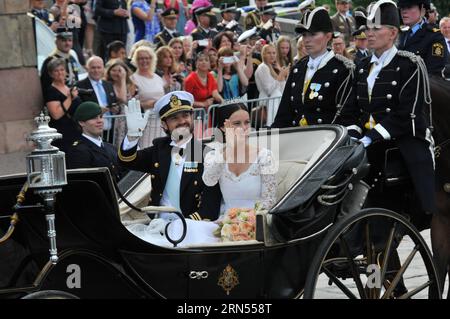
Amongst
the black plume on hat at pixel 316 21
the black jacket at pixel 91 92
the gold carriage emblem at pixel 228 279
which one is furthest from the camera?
the black jacket at pixel 91 92

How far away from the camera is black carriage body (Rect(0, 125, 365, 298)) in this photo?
5.15m

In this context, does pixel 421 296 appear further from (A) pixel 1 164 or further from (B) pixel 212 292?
(A) pixel 1 164

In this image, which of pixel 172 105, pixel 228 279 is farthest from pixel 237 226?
pixel 172 105

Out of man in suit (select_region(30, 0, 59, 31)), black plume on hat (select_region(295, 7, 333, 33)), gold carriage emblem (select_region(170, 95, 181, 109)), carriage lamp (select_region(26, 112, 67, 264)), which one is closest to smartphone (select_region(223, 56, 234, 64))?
man in suit (select_region(30, 0, 59, 31))

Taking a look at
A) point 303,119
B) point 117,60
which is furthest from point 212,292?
point 117,60

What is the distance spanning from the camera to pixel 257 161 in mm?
6266

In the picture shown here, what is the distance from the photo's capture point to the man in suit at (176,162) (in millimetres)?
6414

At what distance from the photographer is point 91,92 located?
34.7 ft

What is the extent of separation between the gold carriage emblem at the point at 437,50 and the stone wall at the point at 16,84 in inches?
157

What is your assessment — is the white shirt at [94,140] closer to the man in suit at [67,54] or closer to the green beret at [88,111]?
the green beret at [88,111]

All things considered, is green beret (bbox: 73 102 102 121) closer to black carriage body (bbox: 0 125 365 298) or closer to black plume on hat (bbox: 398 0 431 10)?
black plume on hat (bbox: 398 0 431 10)

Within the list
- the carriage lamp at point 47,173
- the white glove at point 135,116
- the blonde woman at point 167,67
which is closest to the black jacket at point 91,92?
the blonde woman at point 167,67

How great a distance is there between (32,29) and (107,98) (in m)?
1.08

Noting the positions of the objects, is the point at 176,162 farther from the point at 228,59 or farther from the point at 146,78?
the point at 228,59
